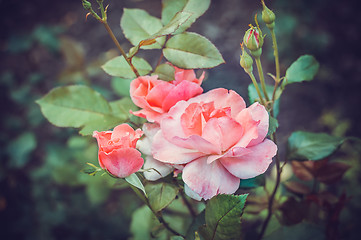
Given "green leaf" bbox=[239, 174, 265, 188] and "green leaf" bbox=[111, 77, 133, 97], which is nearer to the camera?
"green leaf" bbox=[239, 174, 265, 188]

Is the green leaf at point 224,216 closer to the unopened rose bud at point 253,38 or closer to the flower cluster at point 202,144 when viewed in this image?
the flower cluster at point 202,144

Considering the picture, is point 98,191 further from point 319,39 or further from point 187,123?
point 319,39

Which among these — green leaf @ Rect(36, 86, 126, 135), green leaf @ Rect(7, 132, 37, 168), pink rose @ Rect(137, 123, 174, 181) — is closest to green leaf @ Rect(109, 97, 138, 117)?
green leaf @ Rect(36, 86, 126, 135)

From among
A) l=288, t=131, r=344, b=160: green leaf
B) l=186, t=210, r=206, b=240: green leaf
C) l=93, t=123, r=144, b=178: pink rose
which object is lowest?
l=186, t=210, r=206, b=240: green leaf

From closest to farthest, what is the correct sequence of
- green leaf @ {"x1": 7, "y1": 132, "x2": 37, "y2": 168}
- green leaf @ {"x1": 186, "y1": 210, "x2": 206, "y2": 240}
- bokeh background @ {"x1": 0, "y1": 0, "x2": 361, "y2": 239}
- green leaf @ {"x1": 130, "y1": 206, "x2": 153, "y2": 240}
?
green leaf @ {"x1": 186, "y1": 210, "x2": 206, "y2": 240}
green leaf @ {"x1": 130, "y1": 206, "x2": 153, "y2": 240}
bokeh background @ {"x1": 0, "y1": 0, "x2": 361, "y2": 239}
green leaf @ {"x1": 7, "y1": 132, "x2": 37, "y2": 168}

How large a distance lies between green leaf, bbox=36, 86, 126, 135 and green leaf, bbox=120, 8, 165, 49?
0.13 m

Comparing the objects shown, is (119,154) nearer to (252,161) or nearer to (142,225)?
(252,161)

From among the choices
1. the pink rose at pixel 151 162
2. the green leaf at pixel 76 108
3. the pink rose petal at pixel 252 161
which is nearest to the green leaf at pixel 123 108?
the green leaf at pixel 76 108

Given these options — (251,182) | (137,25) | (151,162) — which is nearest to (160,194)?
(151,162)

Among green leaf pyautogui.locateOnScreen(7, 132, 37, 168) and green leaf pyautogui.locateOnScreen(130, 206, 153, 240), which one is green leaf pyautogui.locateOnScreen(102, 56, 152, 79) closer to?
green leaf pyautogui.locateOnScreen(130, 206, 153, 240)

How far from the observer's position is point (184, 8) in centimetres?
51

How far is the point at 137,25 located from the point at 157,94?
0.16 metres

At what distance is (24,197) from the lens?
1.26 metres

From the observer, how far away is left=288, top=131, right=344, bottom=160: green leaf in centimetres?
54
